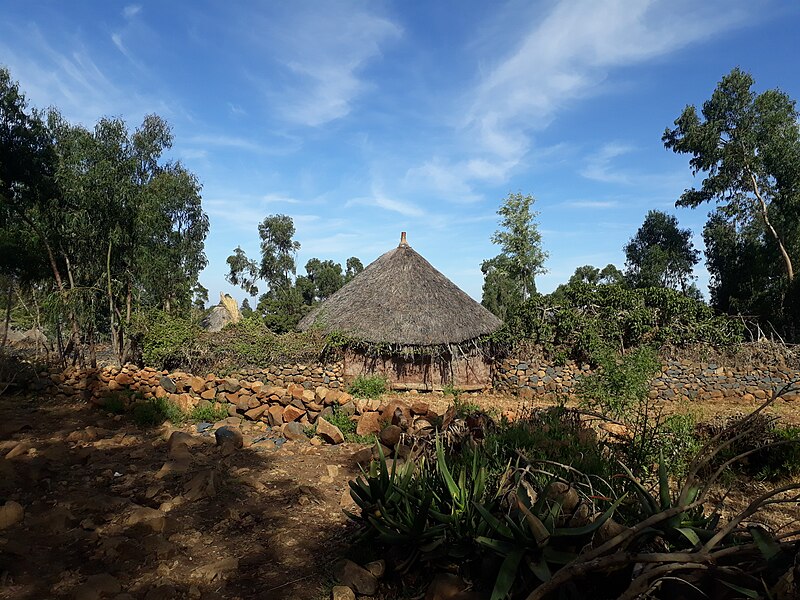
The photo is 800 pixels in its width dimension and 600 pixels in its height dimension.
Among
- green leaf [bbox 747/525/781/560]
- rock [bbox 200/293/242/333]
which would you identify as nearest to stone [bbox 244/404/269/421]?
green leaf [bbox 747/525/781/560]

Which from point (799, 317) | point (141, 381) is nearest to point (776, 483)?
point (141, 381)

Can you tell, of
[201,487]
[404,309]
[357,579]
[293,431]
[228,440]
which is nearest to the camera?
[357,579]

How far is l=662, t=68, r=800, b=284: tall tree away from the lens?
1925 centimetres

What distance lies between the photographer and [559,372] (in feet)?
44.2

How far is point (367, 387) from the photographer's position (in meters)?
13.0

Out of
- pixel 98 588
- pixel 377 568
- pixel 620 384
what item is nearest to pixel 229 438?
pixel 98 588

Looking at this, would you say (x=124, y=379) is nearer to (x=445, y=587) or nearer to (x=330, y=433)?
(x=330, y=433)

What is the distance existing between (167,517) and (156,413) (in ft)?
14.3

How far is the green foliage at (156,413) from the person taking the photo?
7.86 m

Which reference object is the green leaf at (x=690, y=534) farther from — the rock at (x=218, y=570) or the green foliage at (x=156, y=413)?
the green foliage at (x=156, y=413)

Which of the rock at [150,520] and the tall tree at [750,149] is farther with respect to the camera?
the tall tree at [750,149]

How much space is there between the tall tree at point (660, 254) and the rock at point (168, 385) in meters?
31.5

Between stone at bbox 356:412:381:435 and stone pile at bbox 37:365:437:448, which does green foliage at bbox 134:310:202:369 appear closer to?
stone pile at bbox 37:365:437:448

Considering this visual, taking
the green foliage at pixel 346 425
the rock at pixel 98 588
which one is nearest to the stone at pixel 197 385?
the green foliage at pixel 346 425
